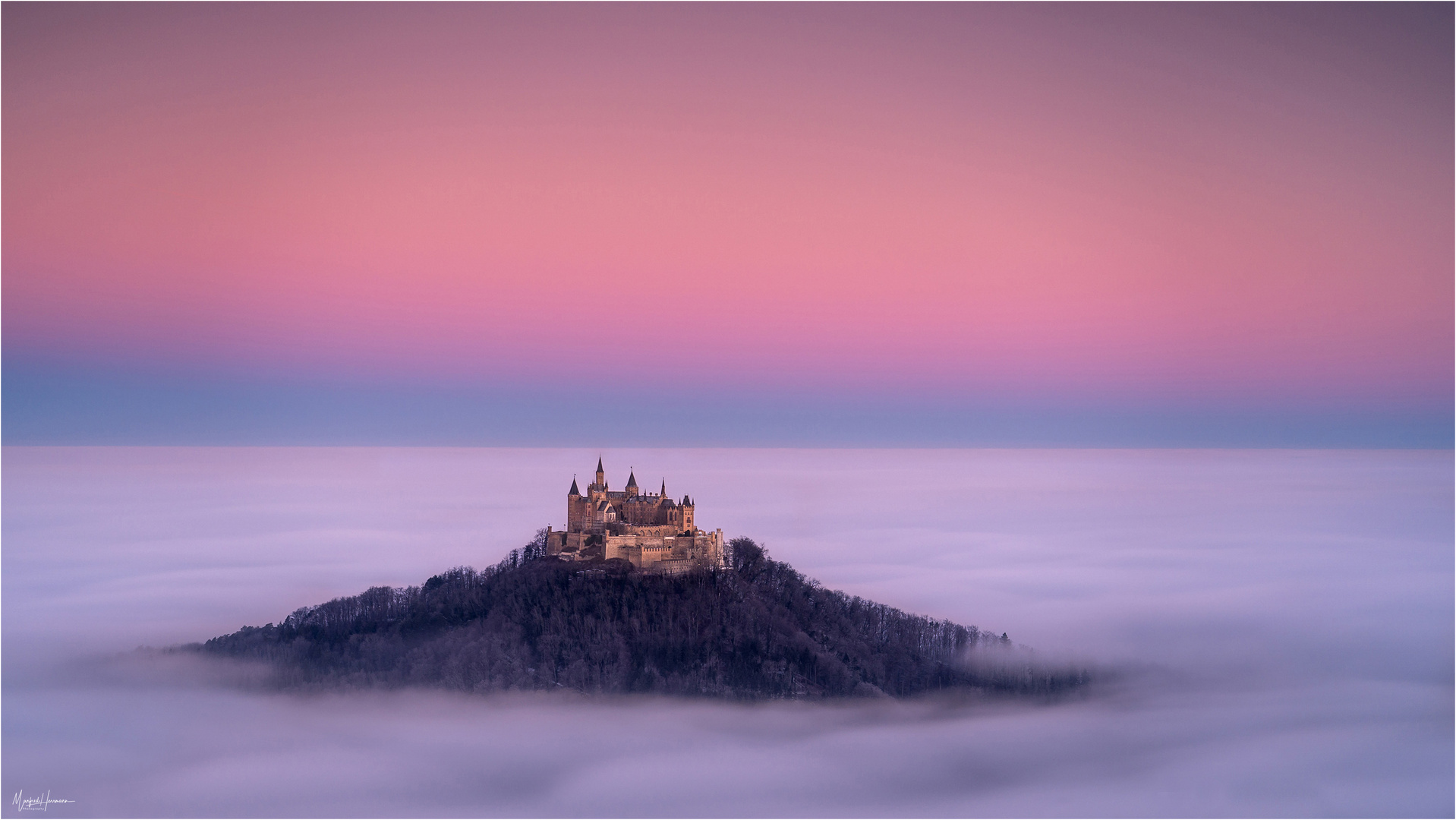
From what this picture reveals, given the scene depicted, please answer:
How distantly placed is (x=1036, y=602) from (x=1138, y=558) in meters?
48.6

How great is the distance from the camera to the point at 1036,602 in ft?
413

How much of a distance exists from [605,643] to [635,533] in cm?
808

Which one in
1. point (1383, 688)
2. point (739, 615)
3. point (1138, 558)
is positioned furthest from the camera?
point (1138, 558)

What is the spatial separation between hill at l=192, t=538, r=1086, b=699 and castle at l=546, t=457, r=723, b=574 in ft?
4.37

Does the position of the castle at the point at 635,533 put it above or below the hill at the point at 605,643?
above

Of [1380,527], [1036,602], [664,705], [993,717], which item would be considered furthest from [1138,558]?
[664,705]

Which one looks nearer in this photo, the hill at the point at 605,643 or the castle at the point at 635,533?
the hill at the point at 605,643

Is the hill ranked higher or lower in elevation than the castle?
lower

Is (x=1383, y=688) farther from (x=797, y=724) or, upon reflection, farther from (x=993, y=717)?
(x=797, y=724)

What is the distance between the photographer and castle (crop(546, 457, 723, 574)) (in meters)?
67.6

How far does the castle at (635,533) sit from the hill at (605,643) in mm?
1331

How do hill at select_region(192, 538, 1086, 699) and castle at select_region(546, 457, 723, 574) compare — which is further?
castle at select_region(546, 457, 723, 574)

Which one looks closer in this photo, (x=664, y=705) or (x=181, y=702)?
(x=664, y=705)

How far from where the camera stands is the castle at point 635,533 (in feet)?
222
